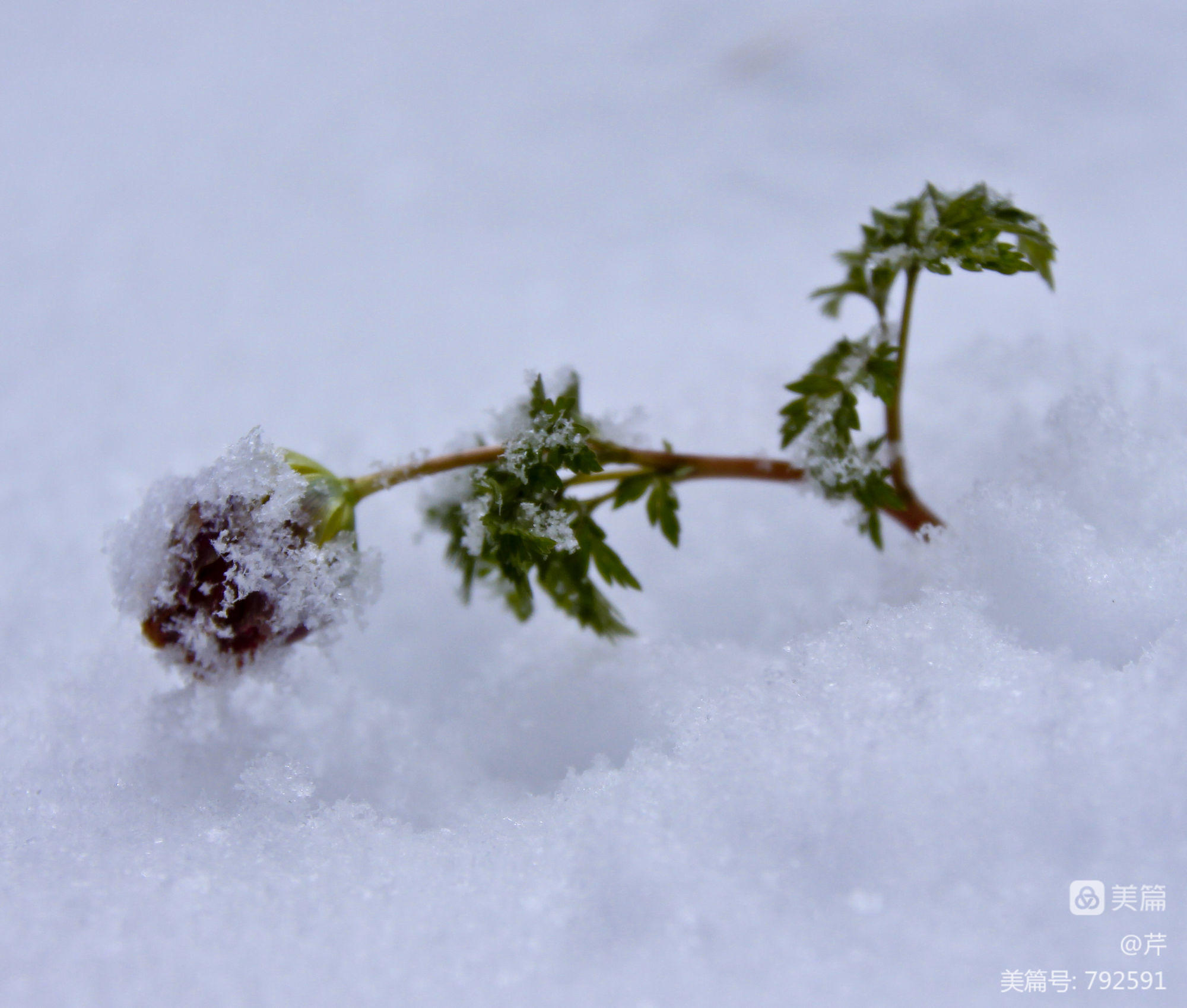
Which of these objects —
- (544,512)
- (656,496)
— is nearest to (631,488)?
(656,496)

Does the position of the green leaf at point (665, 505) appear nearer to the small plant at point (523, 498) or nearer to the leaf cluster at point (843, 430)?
the small plant at point (523, 498)

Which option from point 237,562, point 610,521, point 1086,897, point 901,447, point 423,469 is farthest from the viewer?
point 610,521

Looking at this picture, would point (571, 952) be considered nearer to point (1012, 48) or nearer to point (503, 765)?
point (503, 765)

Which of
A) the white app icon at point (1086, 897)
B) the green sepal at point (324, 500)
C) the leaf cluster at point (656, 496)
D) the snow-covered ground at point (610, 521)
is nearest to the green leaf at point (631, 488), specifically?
the leaf cluster at point (656, 496)

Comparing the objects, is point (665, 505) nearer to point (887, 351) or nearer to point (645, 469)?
point (645, 469)

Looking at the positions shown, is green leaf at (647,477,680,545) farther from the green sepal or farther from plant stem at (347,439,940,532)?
the green sepal

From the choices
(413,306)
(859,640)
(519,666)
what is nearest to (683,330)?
(413,306)
